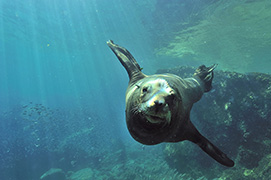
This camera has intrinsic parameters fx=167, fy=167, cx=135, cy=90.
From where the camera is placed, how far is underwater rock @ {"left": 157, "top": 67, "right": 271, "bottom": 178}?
20.5ft

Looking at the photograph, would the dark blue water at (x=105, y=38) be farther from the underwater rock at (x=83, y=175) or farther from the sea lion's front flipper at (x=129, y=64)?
the sea lion's front flipper at (x=129, y=64)

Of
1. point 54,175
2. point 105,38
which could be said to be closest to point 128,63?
point 54,175

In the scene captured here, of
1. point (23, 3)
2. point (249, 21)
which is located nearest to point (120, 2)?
point (23, 3)

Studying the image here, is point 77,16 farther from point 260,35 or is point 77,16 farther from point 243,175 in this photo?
point 260,35

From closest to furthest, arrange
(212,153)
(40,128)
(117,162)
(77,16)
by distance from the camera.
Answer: (212,153)
(117,162)
(40,128)
(77,16)

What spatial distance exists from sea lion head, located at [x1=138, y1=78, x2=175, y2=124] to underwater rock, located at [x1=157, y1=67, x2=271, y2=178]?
19.5ft

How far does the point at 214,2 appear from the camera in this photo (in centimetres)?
1525

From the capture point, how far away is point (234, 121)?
281 inches

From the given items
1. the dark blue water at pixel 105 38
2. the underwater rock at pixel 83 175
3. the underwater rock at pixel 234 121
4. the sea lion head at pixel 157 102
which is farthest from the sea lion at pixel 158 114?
the underwater rock at pixel 83 175

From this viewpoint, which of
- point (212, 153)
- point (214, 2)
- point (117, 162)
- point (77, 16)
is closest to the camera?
point (212, 153)

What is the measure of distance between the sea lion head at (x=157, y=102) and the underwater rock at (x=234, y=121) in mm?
5932

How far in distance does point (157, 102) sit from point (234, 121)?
22.8 ft

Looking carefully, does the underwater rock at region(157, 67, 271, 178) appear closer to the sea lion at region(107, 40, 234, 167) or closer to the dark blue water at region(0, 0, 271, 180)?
the dark blue water at region(0, 0, 271, 180)

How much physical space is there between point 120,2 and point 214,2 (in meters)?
9.21
